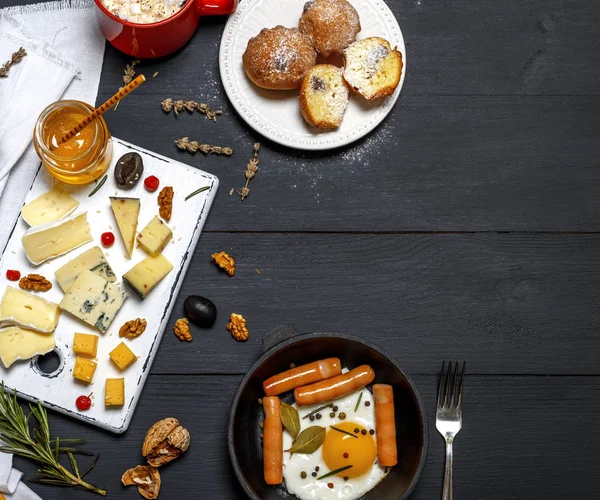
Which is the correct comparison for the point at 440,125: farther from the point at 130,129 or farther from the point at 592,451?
the point at 592,451

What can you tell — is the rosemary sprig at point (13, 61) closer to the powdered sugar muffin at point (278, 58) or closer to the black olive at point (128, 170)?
the black olive at point (128, 170)

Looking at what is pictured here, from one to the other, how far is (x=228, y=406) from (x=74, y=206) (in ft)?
2.12

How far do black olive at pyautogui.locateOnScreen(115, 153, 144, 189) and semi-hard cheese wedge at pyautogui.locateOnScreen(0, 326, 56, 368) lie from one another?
1.39 ft

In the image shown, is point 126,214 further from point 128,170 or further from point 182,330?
point 182,330

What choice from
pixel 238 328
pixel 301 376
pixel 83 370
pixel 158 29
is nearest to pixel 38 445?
pixel 83 370

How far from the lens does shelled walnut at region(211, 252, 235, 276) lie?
177cm

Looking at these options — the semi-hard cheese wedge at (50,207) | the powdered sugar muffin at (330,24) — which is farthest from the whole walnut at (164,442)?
the powdered sugar muffin at (330,24)

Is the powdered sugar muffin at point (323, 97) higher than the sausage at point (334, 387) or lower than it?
higher

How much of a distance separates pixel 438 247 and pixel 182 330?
2.32 ft

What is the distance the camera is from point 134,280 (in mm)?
1708

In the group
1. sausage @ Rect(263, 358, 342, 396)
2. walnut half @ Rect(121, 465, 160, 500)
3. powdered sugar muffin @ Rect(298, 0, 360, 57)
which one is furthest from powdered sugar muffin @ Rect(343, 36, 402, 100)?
walnut half @ Rect(121, 465, 160, 500)

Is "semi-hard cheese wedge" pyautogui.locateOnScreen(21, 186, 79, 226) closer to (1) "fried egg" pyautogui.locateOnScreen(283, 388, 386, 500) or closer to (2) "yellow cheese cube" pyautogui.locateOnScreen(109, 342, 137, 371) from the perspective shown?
(2) "yellow cheese cube" pyautogui.locateOnScreen(109, 342, 137, 371)

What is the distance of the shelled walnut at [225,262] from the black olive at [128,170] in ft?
0.92

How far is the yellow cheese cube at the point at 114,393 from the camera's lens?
168cm
